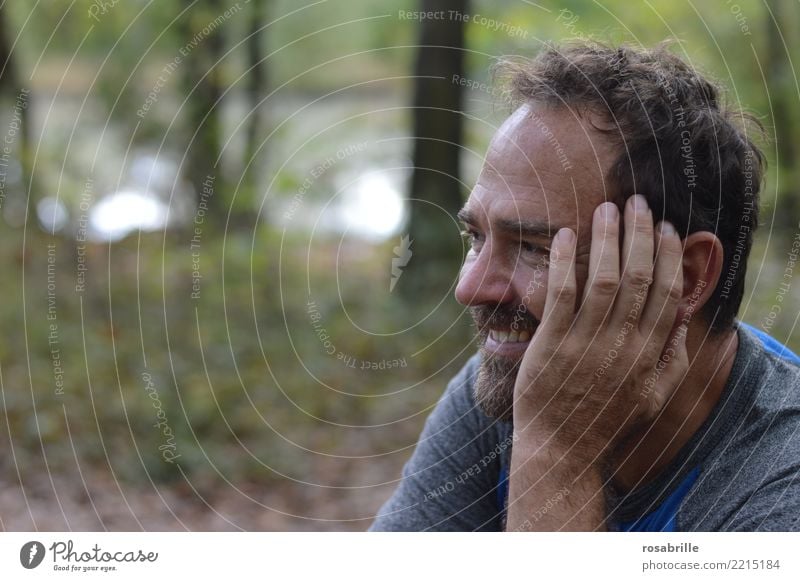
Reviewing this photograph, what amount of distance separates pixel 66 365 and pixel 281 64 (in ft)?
19.7

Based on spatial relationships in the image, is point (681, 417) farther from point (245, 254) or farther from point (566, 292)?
point (245, 254)

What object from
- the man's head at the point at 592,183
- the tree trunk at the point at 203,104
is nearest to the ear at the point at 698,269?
the man's head at the point at 592,183

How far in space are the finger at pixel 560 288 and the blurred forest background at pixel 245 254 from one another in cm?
67

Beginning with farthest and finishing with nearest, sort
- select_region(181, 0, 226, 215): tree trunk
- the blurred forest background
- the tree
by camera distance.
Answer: select_region(181, 0, 226, 215): tree trunk, the tree, the blurred forest background

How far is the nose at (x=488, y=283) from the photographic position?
6.74 ft

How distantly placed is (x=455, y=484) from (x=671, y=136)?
1.02m

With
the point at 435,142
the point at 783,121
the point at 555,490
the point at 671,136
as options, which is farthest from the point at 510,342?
the point at 783,121

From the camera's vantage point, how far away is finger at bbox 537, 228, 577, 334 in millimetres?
1944

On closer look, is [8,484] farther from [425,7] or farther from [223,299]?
[425,7]

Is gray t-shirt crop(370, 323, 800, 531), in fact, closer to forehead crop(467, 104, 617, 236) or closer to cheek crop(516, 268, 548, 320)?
cheek crop(516, 268, 548, 320)

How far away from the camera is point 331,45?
→ 9.70 meters

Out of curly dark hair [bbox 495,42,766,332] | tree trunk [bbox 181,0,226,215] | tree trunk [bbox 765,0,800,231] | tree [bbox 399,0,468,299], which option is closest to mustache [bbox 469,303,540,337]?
curly dark hair [bbox 495,42,766,332]

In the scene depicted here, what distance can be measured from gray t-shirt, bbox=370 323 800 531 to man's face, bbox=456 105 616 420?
225 millimetres

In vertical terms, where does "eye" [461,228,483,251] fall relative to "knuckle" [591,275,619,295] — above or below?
above
